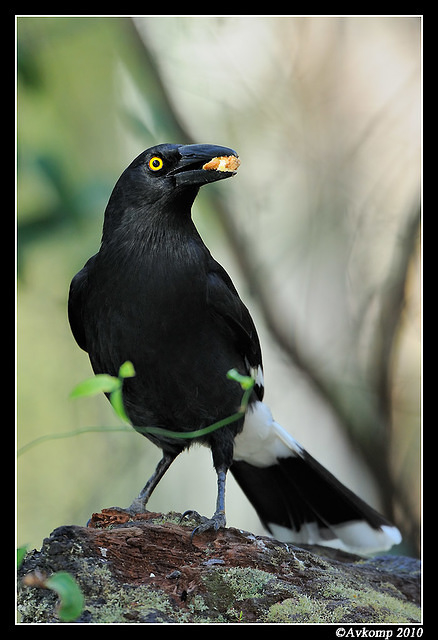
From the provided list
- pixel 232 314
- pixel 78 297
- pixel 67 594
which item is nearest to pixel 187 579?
pixel 67 594

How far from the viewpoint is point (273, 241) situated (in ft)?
19.3

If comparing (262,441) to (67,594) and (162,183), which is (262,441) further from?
(67,594)

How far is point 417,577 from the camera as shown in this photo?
3965 mm

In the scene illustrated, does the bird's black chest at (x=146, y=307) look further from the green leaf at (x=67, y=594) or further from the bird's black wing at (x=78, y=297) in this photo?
the green leaf at (x=67, y=594)

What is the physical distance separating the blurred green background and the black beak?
1.23m

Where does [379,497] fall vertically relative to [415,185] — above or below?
below

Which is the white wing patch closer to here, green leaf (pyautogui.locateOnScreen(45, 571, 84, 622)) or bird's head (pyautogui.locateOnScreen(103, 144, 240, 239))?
bird's head (pyautogui.locateOnScreen(103, 144, 240, 239))

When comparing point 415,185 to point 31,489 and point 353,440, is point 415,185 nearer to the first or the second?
point 353,440

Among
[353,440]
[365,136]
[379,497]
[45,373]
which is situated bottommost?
[379,497]

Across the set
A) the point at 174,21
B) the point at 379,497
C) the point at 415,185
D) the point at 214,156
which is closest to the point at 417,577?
the point at 379,497

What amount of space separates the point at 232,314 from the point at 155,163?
90cm

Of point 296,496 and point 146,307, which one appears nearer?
point 146,307

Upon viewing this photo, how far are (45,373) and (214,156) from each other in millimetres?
2364

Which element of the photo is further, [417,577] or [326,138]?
[326,138]
